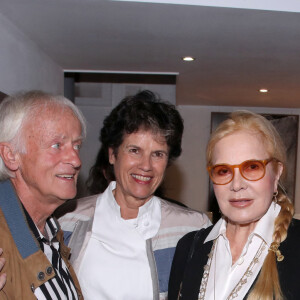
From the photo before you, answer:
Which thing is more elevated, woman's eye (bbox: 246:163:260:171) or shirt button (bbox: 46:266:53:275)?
woman's eye (bbox: 246:163:260:171)

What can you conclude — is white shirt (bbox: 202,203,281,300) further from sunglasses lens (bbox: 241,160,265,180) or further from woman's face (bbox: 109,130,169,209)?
woman's face (bbox: 109,130,169,209)

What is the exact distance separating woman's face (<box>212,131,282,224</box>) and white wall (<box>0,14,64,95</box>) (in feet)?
7.14

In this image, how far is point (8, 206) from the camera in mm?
1679

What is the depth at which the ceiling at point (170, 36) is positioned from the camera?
3.03 metres

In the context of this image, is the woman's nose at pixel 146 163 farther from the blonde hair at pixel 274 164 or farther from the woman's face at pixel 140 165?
the blonde hair at pixel 274 164

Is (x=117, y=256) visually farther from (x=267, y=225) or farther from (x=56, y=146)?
(x=267, y=225)

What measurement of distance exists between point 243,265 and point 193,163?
7016 mm

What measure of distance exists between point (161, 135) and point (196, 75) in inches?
130

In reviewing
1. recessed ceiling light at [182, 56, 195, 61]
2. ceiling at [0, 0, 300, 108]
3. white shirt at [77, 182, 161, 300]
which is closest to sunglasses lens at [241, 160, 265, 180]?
white shirt at [77, 182, 161, 300]

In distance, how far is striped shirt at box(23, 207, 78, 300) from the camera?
1.70 metres

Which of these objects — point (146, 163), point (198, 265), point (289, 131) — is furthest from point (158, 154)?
point (289, 131)

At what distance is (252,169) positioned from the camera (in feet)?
5.60

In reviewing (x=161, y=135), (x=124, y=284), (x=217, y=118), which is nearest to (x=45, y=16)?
(x=161, y=135)

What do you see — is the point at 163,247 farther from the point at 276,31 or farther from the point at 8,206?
the point at 276,31
